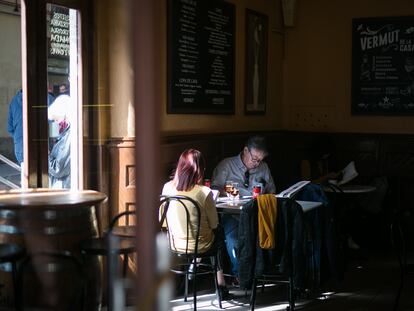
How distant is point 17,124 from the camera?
3.77 metres

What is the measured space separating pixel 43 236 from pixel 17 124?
3.69 feet

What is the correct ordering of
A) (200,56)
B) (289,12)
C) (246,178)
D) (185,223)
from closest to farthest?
(185,223)
(246,178)
(200,56)
(289,12)

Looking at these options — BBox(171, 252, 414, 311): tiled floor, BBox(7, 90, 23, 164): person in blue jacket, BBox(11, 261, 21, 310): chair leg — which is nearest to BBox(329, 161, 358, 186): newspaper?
BBox(171, 252, 414, 311): tiled floor

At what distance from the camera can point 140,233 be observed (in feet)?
3.00

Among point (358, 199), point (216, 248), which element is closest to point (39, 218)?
point (216, 248)

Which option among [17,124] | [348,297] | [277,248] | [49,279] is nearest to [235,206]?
[277,248]

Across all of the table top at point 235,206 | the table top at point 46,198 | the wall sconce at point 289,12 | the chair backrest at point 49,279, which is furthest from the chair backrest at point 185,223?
the wall sconce at point 289,12

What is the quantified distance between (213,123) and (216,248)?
5.60ft

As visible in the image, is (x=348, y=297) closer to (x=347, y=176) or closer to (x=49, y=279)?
(x=347, y=176)

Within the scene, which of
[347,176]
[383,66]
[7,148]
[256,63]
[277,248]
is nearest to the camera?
[7,148]

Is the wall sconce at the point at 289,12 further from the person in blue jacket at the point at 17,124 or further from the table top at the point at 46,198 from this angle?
the table top at the point at 46,198

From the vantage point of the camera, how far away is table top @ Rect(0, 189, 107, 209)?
295cm

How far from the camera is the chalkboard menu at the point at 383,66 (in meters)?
6.75

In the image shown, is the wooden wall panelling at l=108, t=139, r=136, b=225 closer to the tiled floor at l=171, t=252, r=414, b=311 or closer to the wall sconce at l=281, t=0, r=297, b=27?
the tiled floor at l=171, t=252, r=414, b=311
